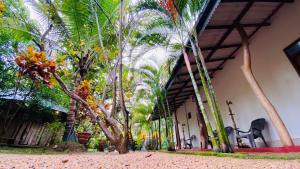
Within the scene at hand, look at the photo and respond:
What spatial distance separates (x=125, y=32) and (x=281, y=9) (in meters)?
3.95

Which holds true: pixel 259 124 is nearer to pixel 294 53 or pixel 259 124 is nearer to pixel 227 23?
pixel 294 53

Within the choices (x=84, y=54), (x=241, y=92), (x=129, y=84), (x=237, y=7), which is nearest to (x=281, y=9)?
(x=237, y=7)

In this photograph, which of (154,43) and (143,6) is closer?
(143,6)

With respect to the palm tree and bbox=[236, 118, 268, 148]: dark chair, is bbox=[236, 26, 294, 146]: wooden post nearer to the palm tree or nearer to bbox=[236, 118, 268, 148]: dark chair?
the palm tree

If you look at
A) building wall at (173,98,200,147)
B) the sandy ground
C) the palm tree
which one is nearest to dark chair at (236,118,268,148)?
the palm tree

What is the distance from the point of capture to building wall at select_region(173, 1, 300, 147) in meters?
4.11

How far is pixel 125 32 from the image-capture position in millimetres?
5410

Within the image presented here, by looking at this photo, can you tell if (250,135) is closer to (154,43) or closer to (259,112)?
(259,112)

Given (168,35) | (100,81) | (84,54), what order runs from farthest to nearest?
(100,81) < (84,54) < (168,35)

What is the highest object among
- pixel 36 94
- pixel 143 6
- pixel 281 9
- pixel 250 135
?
pixel 143 6

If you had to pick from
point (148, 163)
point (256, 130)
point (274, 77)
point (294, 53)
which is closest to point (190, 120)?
point (256, 130)

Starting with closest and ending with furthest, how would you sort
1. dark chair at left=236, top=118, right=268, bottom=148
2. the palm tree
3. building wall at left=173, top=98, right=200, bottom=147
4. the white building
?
the palm tree
the white building
dark chair at left=236, top=118, right=268, bottom=148
building wall at left=173, top=98, right=200, bottom=147

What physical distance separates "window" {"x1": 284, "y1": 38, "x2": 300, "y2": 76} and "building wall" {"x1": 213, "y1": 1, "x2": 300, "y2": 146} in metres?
0.08

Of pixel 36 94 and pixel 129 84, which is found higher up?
pixel 129 84
